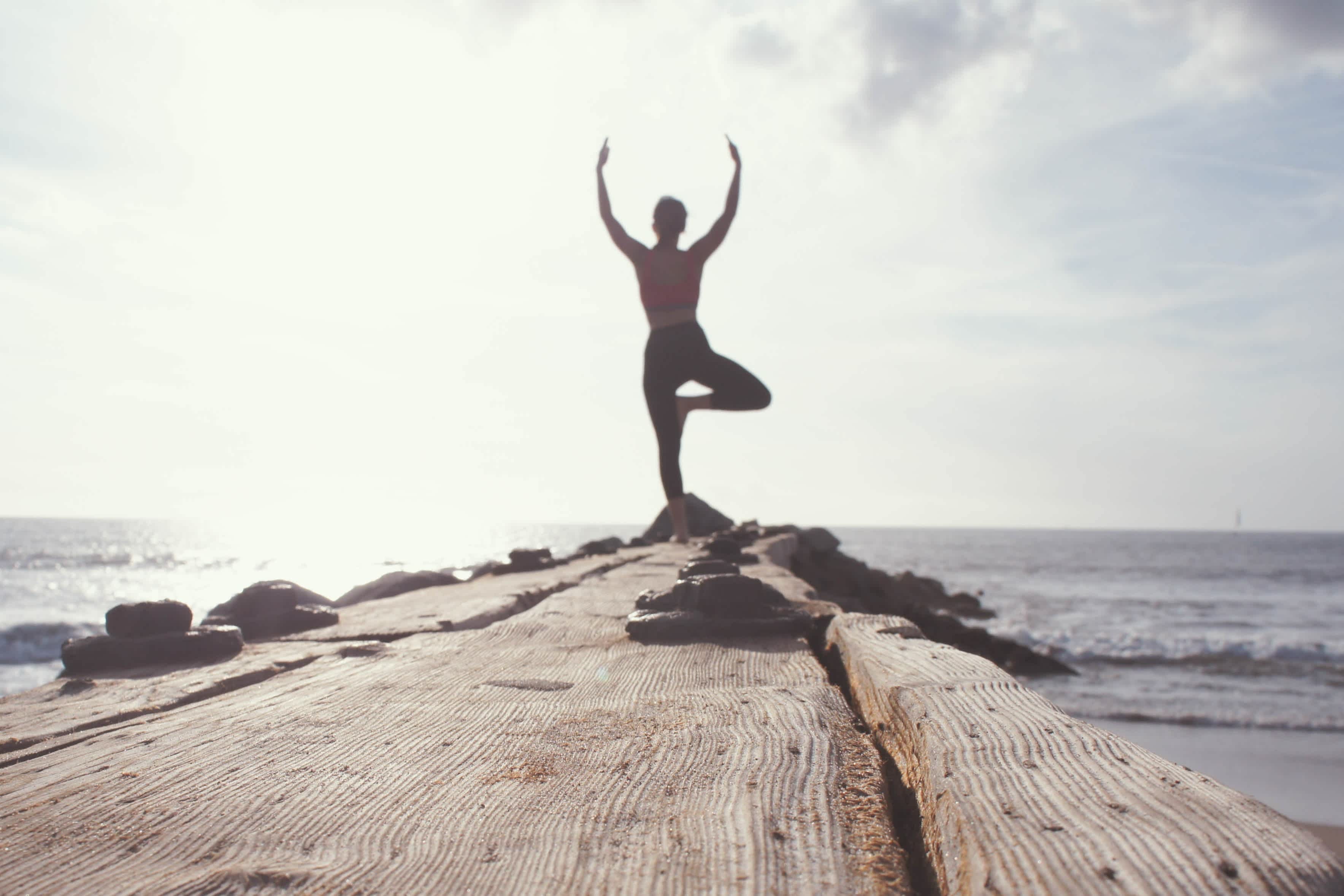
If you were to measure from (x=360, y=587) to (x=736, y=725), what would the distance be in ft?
12.0

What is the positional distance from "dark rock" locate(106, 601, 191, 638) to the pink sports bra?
3.26m

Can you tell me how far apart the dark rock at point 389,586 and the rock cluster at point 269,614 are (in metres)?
1.36

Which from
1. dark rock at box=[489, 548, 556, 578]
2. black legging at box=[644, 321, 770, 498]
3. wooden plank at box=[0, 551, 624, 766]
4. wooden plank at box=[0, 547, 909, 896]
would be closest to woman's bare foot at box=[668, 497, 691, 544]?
black legging at box=[644, 321, 770, 498]

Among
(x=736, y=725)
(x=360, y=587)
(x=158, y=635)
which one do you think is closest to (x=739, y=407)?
(x=360, y=587)

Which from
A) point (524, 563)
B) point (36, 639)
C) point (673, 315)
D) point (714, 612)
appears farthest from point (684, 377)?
point (36, 639)

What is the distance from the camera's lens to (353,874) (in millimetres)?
797

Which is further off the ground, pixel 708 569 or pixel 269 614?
pixel 708 569

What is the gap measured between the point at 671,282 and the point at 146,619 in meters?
3.38

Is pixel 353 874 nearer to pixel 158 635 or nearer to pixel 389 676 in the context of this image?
pixel 389 676

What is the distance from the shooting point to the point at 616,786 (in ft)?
3.32

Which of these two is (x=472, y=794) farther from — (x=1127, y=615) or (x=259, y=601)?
(x=1127, y=615)

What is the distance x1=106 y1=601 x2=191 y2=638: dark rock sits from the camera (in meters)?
2.21

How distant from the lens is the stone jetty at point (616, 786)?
75 centimetres

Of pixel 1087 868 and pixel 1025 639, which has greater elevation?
pixel 1087 868
